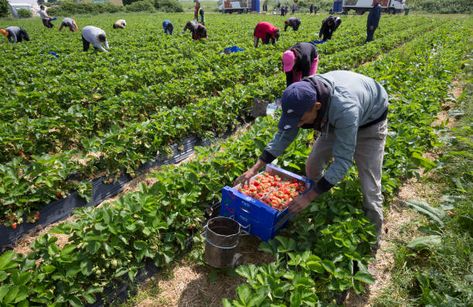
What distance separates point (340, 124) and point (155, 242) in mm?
2224

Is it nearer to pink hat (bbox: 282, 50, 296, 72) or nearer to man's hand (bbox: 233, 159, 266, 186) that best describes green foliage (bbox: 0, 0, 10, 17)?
pink hat (bbox: 282, 50, 296, 72)

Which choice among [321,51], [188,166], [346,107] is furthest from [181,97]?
[321,51]

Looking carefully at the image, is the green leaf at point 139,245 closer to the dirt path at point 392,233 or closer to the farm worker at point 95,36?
the dirt path at point 392,233

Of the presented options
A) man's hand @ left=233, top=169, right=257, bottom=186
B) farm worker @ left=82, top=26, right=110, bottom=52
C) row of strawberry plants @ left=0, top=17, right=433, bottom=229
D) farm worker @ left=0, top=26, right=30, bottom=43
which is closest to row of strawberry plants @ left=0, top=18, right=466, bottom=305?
man's hand @ left=233, top=169, right=257, bottom=186

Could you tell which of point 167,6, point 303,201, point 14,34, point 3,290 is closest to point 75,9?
point 167,6

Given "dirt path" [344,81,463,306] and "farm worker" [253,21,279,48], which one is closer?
"dirt path" [344,81,463,306]

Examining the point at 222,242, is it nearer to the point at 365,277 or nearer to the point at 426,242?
the point at 365,277

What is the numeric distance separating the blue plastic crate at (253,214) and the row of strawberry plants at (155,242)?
0.73ft

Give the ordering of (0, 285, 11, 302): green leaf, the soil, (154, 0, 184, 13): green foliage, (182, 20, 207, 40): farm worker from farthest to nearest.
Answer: (154, 0, 184, 13): green foliage
(182, 20, 207, 40): farm worker
the soil
(0, 285, 11, 302): green leaf

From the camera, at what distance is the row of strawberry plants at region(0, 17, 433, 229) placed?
157 inches

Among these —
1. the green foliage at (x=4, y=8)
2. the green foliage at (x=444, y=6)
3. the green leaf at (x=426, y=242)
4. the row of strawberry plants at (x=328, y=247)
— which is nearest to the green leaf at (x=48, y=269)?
the row of strawberry plants at (x=328, y=247)

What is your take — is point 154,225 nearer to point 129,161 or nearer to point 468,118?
point 129,161

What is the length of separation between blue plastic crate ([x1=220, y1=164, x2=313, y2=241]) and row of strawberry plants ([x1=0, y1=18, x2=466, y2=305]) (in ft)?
0.73

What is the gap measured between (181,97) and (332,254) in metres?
5.44
